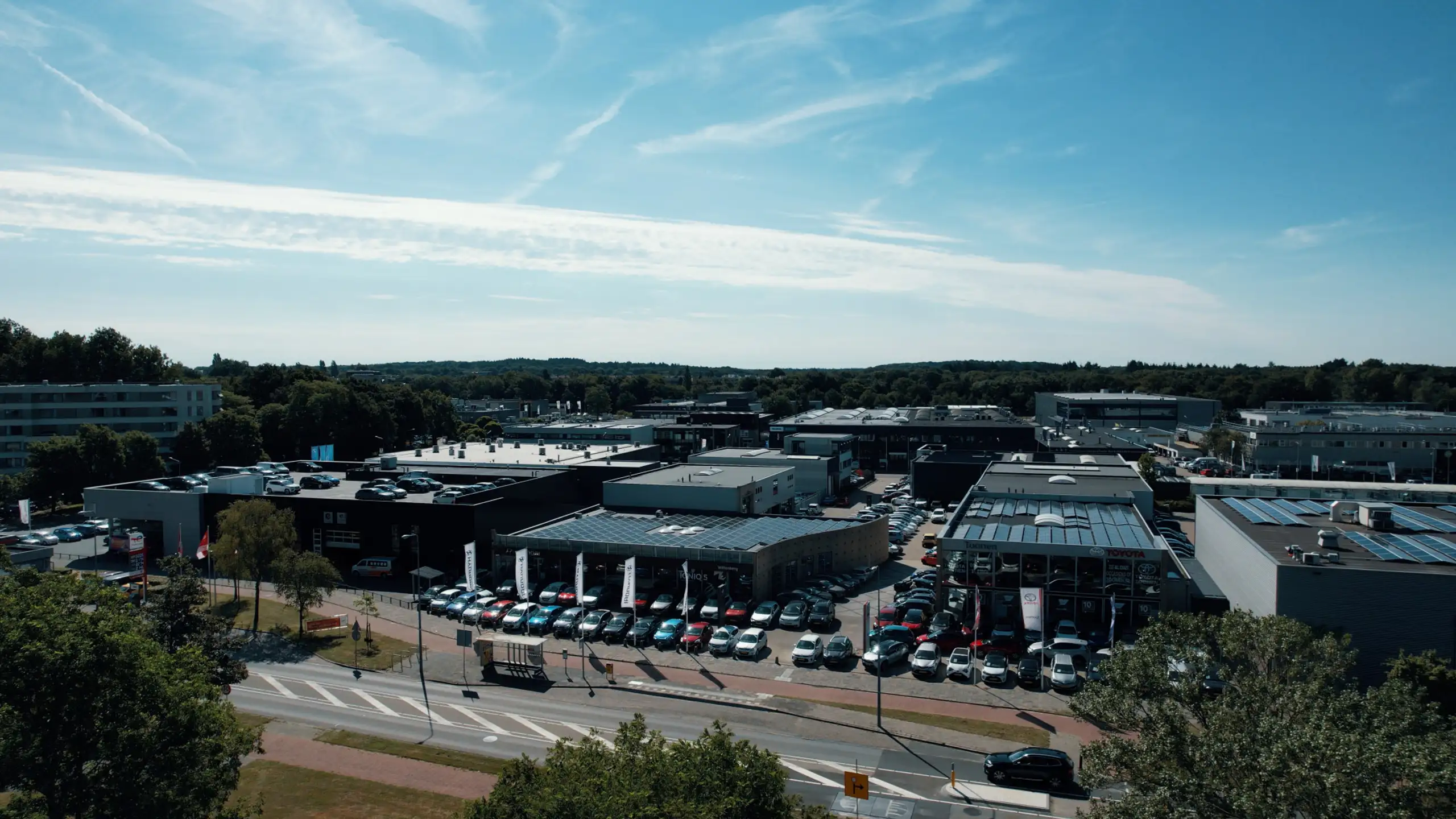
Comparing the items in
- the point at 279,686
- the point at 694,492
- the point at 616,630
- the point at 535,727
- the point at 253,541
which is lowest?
the point at 279,686

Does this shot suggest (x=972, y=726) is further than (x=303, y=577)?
No

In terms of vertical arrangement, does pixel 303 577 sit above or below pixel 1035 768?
above

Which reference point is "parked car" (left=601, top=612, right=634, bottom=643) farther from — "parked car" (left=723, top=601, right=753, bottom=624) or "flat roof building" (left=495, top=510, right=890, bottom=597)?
"flat roof building" (left=495, top=510, right=890, bottom=597)

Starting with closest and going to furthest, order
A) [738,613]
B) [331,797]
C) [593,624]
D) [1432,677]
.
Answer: [331,797] → [1432,677] → [593,624] → [738,613]

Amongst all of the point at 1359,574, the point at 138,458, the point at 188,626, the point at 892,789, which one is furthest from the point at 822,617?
the point at 138,458

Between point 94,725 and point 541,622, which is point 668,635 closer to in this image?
point 541,622

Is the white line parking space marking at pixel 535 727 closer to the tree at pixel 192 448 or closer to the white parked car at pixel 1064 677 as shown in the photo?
the white parked car at pixel 1064 677
